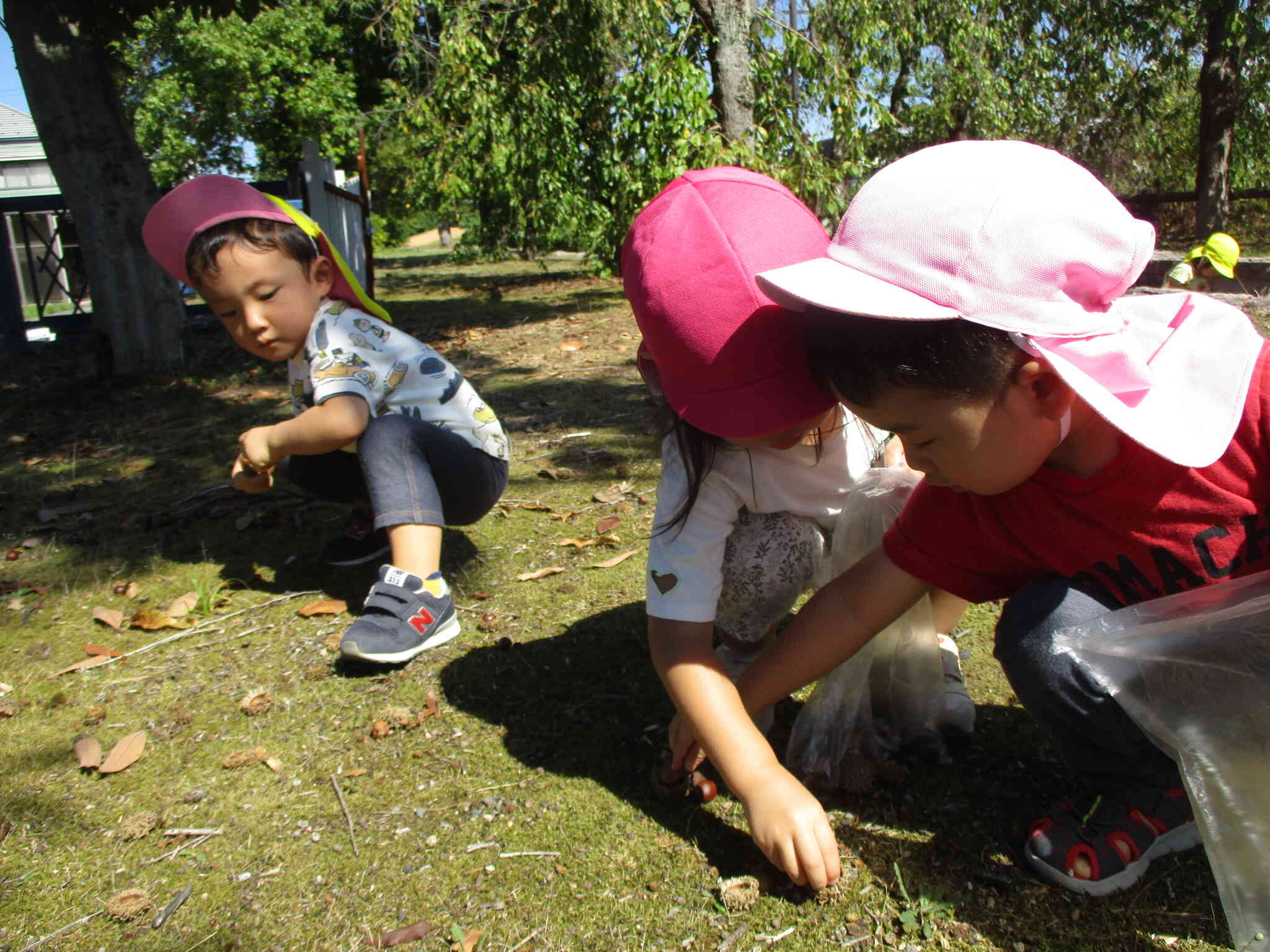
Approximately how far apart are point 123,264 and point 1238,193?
1109 cm

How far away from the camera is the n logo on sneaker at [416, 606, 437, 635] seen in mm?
2297

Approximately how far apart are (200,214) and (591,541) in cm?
132

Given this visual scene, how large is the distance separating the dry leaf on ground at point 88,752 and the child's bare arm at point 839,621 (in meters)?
1.30

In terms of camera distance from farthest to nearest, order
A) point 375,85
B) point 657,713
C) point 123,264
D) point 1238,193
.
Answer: point 375,85 < point 1238,193 < point 123,264 < point 657,713

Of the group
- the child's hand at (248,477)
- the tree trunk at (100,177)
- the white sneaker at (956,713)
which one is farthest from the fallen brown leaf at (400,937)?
the tree trunk at (100,177)

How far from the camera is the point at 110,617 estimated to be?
2.66 metres

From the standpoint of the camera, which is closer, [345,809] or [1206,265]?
[345,809]

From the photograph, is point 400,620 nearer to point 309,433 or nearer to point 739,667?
point 309,433

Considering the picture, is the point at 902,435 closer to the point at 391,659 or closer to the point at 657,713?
the point at 657,713

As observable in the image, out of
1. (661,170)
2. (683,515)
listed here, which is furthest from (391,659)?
(661,170)

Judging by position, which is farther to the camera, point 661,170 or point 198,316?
point 198,316

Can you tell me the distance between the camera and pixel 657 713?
2.01 metres

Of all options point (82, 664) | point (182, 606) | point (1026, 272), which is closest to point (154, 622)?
point (182, 606)

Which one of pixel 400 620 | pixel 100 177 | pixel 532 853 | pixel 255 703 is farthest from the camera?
pixel 100 177
